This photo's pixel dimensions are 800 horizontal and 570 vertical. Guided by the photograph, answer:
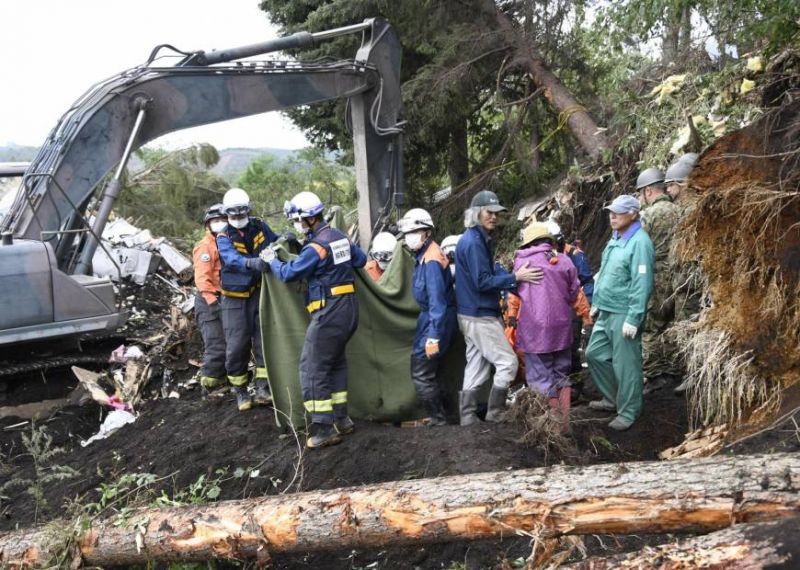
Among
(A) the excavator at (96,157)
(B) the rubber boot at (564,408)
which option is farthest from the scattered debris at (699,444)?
(A) the excavator at (96,157)

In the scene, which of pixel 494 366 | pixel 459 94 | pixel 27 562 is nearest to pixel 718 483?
pixel 494 366

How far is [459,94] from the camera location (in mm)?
11344

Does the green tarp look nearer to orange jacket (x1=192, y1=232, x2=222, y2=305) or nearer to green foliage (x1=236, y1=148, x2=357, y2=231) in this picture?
orange jacket (x1=192, y1=232, x2=222, y2=305)

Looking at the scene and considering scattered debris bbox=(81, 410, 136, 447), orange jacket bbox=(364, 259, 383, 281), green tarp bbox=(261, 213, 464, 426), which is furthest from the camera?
orange jacket bbox=(364, 259, 383, 281)

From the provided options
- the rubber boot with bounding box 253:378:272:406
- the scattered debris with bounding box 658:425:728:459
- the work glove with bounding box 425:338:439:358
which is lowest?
the scattered debris with bounding box 658:425:728:459

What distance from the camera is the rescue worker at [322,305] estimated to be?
5.54 metres

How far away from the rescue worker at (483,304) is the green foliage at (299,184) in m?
9.88

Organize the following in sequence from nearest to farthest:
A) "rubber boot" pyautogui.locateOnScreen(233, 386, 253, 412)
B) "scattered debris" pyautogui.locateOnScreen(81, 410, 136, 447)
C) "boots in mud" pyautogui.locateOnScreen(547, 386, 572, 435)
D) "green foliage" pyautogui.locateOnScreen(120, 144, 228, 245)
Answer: "boots in mud" pyautogui.locateOnScreen(547, 386, 572, 435) → "rubber boot" pyautogui.locateOnScreen(233, 386, 253, 412) → "scattered debris" pyautogui.locateOnScreen(81, 410, 136, 447) → "green foliage" pyautogui.locateOnScreen(120, 144, 228, 245)

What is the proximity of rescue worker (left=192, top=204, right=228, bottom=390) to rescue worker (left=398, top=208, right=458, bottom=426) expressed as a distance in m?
1.71

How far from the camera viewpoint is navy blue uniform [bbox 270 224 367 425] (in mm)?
5535

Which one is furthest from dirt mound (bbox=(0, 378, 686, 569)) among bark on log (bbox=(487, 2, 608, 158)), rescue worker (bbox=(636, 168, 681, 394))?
bark on log (bbox=(487, 2, 608, 158))

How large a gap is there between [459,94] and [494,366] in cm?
630

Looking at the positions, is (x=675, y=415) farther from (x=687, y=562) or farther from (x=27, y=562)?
(x=27, y=562)

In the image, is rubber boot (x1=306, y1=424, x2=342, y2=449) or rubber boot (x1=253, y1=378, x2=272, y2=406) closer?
rubber boot (x1=306, y1=424, x2=342, y2=449)
